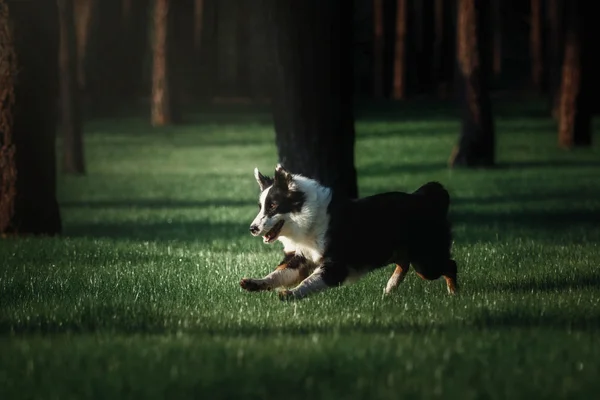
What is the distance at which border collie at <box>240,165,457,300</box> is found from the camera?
10.7 m

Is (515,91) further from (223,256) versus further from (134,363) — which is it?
(134,363)

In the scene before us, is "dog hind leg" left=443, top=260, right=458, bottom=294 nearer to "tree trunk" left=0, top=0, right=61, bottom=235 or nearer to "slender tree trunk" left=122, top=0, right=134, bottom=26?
"tree trunk" left=0, top=0, right=61, bottom=235

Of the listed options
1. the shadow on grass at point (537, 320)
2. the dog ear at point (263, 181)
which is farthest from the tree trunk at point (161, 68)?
the shadow on grass at point (537, 320)

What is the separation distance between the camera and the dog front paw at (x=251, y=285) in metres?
10.8

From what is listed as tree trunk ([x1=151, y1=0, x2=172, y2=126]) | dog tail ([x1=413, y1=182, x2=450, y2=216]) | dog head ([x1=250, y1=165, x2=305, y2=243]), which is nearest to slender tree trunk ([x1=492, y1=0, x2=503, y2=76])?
tree trunk ([x1=151, y1=0, x2=172, y2=126])

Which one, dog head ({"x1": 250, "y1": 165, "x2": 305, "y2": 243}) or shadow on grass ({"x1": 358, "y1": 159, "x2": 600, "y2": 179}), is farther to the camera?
shadow on grass ({"x1": 358, "y1": 159, "x2": 600, "y2": 179})

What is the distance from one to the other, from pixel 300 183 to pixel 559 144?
2799 centimetres

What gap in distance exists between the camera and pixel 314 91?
16672 millimetres

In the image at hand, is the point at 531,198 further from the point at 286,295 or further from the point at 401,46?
the point at 401,46

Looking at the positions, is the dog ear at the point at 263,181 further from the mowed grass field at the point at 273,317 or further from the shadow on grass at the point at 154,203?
the shadow on grass at the point at 154,203

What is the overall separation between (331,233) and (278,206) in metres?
0.47

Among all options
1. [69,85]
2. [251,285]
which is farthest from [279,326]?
[69,85]

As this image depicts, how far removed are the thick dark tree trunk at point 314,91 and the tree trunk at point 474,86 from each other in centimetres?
1530

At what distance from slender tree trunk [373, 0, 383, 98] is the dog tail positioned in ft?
155
